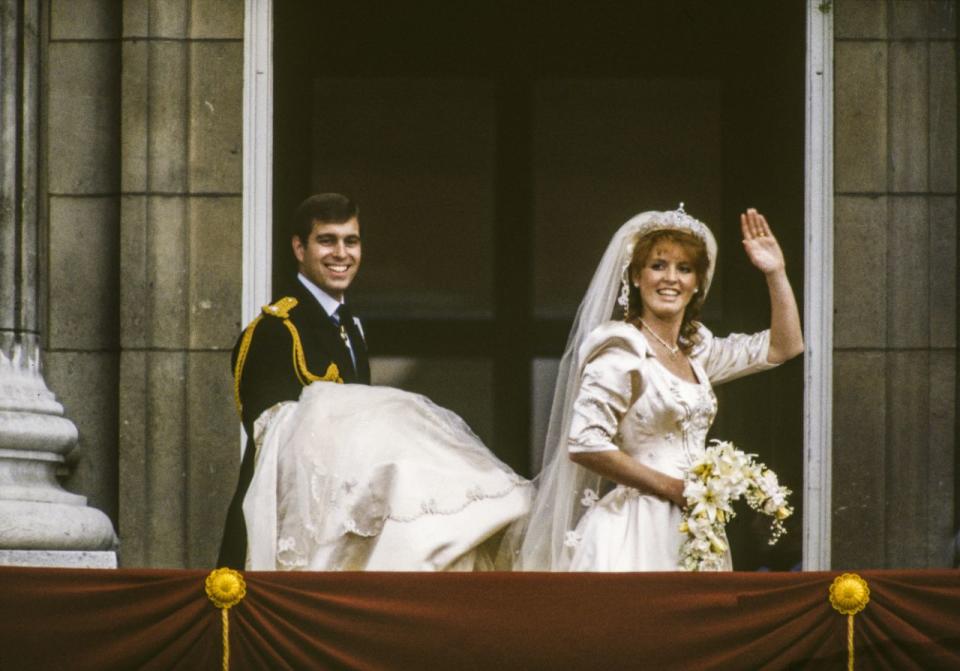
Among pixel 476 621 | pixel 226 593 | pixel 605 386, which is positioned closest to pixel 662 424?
pixel 605 386

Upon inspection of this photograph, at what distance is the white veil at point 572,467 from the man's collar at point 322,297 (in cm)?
113

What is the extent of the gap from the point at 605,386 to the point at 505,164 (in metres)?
4.15

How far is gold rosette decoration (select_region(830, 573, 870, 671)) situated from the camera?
22.8 ft

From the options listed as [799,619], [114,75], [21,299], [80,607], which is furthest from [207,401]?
[799,619]

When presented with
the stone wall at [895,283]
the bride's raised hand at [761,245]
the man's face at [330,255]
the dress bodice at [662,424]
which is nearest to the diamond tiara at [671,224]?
the bride's raised hand at [761,245]

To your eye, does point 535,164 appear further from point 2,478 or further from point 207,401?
point 2,478

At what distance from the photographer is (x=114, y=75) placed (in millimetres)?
9922

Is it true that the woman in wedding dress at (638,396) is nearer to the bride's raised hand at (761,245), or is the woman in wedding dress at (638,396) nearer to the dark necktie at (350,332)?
the bride's raised hand at (761,245)

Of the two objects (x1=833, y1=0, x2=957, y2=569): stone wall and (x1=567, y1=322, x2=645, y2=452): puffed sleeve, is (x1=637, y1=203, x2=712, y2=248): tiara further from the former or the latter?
(x1=833, y1=0, x2=957, y2=569): stone wall

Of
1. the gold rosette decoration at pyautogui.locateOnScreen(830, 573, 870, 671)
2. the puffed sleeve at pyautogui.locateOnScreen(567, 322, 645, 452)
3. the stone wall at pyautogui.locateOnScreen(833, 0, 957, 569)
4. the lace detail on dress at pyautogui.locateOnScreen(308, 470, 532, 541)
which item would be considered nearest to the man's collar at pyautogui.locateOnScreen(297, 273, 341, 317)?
the lace detail on dress at pyautogui.locateOnScreen(308, 470, 532, 541)

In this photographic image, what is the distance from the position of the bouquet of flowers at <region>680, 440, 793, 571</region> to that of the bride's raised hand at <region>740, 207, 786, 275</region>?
92 centimetres

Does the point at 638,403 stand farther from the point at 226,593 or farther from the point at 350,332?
the point at 226,593

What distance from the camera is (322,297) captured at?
8258mm

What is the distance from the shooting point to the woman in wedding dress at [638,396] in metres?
7.37
